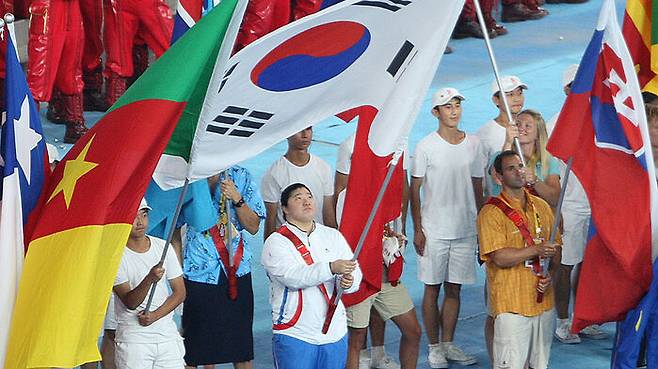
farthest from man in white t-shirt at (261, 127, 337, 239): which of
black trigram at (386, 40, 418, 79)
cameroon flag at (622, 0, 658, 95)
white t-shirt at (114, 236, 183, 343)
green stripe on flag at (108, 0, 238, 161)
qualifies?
green stripe on flag at (108, 0, 238, 161)

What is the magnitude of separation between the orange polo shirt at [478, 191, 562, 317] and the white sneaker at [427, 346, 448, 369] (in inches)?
36.6

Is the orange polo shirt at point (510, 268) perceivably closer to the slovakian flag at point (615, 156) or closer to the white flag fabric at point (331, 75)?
the slovakian flag at point (615, 156)

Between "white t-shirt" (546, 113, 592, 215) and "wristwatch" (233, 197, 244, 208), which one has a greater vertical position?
"wristwatch" (233, 197, 244, 208)

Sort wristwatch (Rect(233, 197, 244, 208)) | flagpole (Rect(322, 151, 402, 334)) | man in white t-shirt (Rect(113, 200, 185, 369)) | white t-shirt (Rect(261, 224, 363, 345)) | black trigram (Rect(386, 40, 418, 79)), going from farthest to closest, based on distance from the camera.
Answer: wristwatch (Rect(233, 197, 244, 208)) < white t-shirt (Rect(261, 224, 363, 345)) < man in white t-shirt (Rect(113, 200, 185, 369)) < flagpole (Rect(322, 151, 402, 334)) < black trigram (Rect(386, 40, 418, 79))

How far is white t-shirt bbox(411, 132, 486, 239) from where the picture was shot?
383 inches

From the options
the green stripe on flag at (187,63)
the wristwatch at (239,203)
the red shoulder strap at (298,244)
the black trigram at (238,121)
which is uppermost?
the green stripe on flag at (187,63)

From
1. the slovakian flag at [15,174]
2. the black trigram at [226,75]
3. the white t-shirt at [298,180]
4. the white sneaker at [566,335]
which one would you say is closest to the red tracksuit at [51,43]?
the white t-shirt at [298,180]

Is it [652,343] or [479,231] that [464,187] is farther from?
[652,343]

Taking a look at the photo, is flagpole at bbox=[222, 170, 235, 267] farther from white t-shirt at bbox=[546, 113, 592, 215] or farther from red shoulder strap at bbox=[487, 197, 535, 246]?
white t-shirt at bbox=[546, 113, 592, 215]

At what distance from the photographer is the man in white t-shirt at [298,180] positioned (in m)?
9.32

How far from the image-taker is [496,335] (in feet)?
29.9

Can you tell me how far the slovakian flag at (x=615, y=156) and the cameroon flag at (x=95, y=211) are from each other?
2.40 metres

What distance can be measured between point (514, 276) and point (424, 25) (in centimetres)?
214

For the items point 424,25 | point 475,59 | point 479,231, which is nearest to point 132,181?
point 424,25
